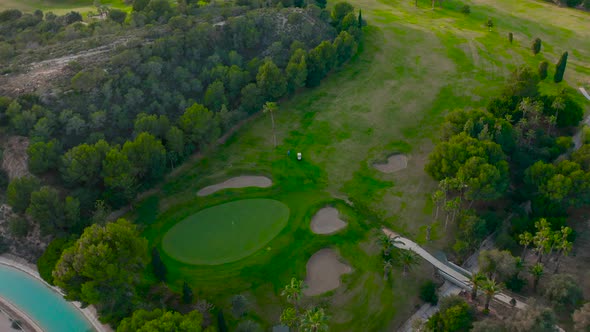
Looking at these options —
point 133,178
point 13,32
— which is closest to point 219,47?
point 133,178

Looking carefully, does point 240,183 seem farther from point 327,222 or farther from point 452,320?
point 452,320

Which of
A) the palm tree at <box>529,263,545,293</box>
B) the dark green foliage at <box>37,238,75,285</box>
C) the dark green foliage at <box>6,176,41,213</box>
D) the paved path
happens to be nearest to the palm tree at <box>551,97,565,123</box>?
the palm tree at <box>529,263,545,293</box>

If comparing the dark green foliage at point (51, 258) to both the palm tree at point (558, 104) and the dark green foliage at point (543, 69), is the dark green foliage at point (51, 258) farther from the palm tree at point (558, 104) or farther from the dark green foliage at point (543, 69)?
the dark green foliage at point (543, 69)

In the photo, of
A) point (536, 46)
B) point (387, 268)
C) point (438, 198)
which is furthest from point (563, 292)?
point (536, 46)

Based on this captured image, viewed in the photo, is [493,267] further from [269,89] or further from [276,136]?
[269,89]

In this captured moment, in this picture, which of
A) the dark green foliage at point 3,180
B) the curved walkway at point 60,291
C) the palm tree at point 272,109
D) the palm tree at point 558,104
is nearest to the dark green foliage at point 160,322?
the curved walkway at point 60,291

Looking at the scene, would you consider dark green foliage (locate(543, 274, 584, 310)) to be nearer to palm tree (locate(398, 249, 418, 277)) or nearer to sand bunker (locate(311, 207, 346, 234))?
palm tree (locate(398, 249, 418, 277))
